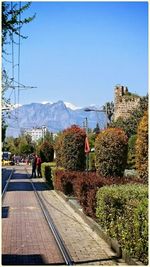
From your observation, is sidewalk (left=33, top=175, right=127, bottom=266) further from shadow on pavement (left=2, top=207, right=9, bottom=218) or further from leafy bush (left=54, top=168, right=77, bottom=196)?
leafy bush (left=54, top=168, right=77, bottom=196)

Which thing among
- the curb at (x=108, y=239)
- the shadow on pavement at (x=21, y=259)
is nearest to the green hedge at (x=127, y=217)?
the curb at (x=108, y=239)

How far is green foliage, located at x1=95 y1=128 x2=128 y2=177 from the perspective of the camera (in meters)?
16.9

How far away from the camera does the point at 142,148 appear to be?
13.8 meters

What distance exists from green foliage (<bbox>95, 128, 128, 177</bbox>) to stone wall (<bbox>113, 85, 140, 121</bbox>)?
60.0 m

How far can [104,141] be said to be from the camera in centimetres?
1714

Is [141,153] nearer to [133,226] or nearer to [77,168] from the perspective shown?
[133,226]

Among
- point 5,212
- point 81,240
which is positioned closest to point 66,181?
point 5,212

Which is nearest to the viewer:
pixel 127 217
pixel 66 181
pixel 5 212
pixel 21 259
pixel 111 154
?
pixel 21 259

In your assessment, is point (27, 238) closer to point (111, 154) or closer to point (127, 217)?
point (127, 217)

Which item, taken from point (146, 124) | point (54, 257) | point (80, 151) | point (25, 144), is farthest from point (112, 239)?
point (25, 144)

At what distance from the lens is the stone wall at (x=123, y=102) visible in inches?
3083

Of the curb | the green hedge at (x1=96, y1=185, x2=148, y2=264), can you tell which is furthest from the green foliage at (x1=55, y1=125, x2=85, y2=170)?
the green hedge at (x1=96, y1=185, x2=148, y2=264)

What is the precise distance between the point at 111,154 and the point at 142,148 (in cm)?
320

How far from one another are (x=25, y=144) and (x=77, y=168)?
9037cm
